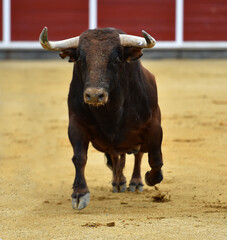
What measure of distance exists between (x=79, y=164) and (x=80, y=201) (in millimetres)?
270

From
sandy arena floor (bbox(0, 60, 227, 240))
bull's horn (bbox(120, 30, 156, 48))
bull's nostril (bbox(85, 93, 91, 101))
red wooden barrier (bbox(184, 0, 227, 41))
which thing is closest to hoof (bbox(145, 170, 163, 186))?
sandy arena floor (bbox(0, 60, 227, 240))

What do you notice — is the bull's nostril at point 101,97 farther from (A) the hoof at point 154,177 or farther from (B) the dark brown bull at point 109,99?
(A) the hoof at point 154,177

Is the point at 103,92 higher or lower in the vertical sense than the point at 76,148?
higher

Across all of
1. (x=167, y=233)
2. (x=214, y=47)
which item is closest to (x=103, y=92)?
(x=167, y=233)

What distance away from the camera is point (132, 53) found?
434 centimetres

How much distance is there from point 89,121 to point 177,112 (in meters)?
4.65

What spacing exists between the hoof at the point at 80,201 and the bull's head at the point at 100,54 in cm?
62

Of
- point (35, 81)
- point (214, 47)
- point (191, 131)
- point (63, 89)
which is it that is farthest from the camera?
point (214, 47)

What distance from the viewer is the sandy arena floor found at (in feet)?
12.1

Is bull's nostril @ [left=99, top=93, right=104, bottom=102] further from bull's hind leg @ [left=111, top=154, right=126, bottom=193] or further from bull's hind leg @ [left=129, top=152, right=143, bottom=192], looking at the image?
bull's hind leg @ [left=129, top=152, right=143, bottom=192]

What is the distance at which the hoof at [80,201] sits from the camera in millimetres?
4203

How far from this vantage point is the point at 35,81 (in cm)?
1191

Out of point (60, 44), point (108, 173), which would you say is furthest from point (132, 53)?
point (108, 173)

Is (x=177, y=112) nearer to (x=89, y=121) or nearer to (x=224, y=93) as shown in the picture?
(x=224, y=93)
